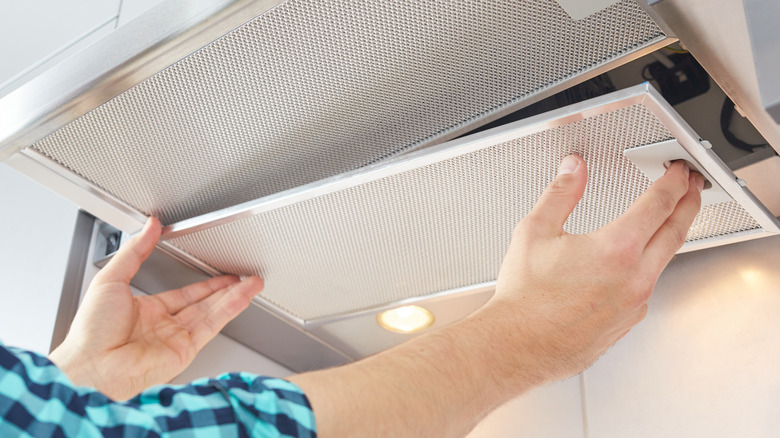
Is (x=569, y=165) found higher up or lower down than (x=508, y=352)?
higher up

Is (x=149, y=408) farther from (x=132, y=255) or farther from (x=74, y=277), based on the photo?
(x=74, y=277)

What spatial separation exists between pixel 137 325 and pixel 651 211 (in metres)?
0.68

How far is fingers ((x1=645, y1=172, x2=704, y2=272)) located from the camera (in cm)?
60

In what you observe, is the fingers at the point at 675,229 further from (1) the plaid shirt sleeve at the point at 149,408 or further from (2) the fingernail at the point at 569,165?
(1) the plaid shirt sleeve at the point at 149,408

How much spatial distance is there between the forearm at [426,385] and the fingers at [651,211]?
0.15 m

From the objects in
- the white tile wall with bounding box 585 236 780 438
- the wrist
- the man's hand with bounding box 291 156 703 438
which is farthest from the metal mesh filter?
the white tile wall with bounding box 585 236 780 438

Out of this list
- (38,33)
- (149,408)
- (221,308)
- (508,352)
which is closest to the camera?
(149,408)

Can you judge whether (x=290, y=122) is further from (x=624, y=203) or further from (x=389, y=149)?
(x=624, y=203)

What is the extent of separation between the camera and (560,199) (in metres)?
0.62

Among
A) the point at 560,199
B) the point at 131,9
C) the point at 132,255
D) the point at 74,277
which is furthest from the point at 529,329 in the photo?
the point at 131,9

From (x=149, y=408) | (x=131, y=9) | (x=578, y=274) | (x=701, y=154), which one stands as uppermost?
(x=131, y=9)

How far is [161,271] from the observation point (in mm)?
991

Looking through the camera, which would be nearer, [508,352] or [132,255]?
[508,352]

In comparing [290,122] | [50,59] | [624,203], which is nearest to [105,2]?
[50,59]
